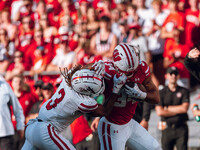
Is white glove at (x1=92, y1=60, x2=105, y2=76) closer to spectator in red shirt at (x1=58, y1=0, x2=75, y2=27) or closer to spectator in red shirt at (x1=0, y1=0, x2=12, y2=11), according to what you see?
spectator in red shirt at (x1=58, y1=0, x2=75, y2=27)

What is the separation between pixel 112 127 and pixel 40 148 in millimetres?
931

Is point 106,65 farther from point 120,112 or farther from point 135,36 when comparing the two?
point 135,36

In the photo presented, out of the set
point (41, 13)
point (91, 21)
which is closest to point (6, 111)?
point (91, 21)

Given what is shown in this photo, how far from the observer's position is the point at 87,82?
15.3 feet

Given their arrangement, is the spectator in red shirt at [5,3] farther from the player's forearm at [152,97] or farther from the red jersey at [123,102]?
the player's forearm at [152,97]

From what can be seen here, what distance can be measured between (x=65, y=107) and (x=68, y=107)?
3cm

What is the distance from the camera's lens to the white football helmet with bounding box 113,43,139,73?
191 inches

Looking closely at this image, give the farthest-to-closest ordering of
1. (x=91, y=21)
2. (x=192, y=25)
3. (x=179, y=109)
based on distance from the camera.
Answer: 1. (x=91, y=21)
2. (x=192, y=25)
3. (x=179, y=109)

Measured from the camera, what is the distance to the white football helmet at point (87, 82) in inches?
184

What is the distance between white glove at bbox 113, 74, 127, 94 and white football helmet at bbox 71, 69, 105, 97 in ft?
0.62

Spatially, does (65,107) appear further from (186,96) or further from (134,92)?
(186,96)

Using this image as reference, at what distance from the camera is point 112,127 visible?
5.29 meters

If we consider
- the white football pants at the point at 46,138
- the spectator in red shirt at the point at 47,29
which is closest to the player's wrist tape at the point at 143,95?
the white football pants at the point at 46,138

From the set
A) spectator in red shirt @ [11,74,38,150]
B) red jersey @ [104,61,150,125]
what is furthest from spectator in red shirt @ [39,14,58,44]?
red jersey @ [104,61,150,125]
